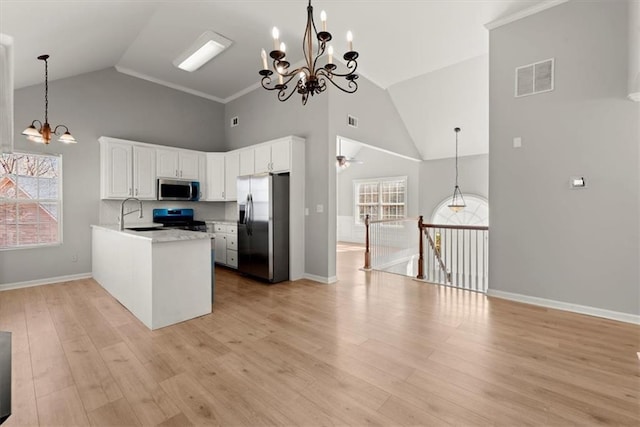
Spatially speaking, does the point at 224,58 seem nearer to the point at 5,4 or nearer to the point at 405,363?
the point at 5,4

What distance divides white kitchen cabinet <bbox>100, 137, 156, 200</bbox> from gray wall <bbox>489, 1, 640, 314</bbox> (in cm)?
576

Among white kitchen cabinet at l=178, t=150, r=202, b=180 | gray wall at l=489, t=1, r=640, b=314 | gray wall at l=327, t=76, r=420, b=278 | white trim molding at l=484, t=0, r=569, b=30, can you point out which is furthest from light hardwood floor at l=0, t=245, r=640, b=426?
white trim molding at l=484, t=0, r=569, b=30

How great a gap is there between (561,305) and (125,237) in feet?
17.8

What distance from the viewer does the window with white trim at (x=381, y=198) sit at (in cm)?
884

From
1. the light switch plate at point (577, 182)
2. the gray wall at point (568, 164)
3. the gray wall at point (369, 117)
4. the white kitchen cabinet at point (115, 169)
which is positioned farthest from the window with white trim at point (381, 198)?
the white kitchen cabinet at point (115, 169)

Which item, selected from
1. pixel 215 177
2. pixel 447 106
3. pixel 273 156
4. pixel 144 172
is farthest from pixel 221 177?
pixel 447 106

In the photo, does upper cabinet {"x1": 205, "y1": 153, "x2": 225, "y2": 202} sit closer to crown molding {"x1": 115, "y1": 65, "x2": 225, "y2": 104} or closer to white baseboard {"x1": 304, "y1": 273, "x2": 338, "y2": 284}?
crown molding {"x1": 115, "y1": 65, "x2": 225, "y2": 104}

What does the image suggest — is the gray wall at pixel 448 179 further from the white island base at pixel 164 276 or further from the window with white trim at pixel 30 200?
the window with white trim at pixel 30 200

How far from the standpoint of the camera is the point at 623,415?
1.75 metres

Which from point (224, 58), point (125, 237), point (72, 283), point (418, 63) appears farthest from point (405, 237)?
point (72, 283)

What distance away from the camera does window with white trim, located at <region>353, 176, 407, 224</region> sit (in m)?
8.84

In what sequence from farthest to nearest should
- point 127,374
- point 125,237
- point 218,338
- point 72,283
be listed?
point 72,283 < point 125,237 < point 218,338 < point 127,374

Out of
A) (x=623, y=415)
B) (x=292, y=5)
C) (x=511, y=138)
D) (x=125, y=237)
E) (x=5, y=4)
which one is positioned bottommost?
(x=623, y=415)

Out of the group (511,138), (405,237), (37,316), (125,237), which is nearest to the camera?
(37,316)
